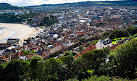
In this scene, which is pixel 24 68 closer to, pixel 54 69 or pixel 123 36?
pixel 54 69

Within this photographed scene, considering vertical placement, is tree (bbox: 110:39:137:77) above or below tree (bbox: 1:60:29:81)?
above

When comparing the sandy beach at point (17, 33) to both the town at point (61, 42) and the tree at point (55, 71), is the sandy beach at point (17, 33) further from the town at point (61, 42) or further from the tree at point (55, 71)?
the tree at point (55, 71)

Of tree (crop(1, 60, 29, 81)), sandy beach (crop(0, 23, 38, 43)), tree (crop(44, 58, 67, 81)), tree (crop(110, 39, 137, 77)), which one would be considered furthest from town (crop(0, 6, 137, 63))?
tree (crop(1, 60, 29, 81))

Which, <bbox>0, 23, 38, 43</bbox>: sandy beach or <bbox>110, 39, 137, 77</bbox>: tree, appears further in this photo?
<bbox>0, 23, 38, 43</bbox>: sandy beach

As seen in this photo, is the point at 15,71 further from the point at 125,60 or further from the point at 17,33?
the point at 17,33

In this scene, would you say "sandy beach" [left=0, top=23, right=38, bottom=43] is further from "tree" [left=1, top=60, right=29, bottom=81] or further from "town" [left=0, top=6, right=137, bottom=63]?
"tree" [left=1, top=60, right=29, bottom=81]

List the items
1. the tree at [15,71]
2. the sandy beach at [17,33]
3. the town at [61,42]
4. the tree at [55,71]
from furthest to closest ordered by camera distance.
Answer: the sandy beach at [17,33] < the town at [61,42] < the tree at [15,71] < the tree at [55,71]

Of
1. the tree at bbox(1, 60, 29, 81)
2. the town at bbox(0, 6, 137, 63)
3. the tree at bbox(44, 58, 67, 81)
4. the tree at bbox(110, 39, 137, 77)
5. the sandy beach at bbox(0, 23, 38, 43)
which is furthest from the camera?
the sandy beach at bbox(0, 23, 38, 43)

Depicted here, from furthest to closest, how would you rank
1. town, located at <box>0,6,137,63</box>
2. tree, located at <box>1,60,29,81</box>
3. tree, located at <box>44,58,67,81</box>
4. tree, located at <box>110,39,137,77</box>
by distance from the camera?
town, located at <box>0,6,137,63</box>, tree, located at <box>1,60,29,81</box>, tree, located at <box>44,58,67,81</box>, tree, located at <box>110,39,137,77</box>

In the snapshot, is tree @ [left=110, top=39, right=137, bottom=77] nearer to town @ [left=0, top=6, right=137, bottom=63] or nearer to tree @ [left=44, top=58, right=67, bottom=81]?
tree @ [left=44, top=58, right=67, bottom=81]

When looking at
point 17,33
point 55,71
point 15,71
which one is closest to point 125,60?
point 55,71

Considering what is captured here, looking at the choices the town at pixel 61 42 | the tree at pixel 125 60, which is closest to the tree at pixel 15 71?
the tree at pixel 125 60

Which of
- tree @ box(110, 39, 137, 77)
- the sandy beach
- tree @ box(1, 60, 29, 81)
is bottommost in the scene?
the sandy beach
